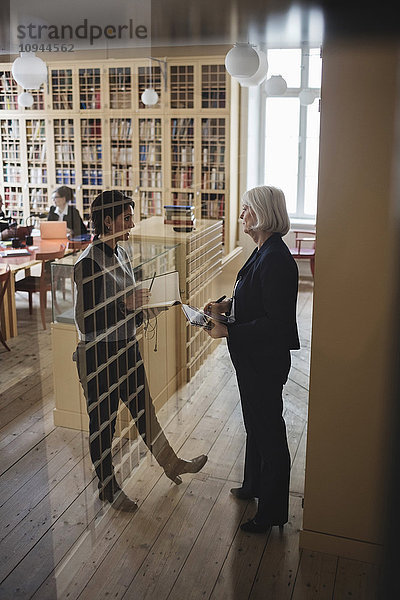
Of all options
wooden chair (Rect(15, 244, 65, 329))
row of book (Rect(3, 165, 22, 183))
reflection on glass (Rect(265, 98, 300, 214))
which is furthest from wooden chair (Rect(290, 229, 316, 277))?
row of book (Rect(3, 165, 22, 183))

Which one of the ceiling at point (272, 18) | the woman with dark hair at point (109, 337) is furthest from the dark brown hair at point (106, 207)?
the ceiling at point (272, 18)

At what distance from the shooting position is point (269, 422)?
1917 millimetres

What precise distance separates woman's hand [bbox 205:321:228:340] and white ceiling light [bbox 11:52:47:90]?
1.50m

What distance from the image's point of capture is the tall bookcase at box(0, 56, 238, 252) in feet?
15.7

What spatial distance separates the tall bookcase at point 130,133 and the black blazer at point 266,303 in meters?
2.64

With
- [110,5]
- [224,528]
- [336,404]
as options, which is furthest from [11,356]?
[110,5]

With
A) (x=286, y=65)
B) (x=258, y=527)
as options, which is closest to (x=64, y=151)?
(x=286, y=65)

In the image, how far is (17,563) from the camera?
182 cm

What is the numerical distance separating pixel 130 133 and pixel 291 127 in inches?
53.3

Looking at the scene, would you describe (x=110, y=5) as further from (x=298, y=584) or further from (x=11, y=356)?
(x=11, y=356)

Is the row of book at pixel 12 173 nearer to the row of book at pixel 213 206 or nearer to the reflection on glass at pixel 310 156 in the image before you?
the row of book at pixel 213 206

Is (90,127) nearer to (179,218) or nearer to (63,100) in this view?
(63,100)

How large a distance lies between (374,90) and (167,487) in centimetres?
151

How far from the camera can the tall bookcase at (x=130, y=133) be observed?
4.78 m
